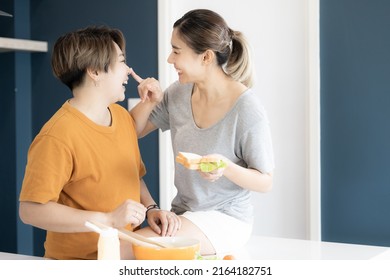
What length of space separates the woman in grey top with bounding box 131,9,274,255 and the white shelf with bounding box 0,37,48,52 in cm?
173

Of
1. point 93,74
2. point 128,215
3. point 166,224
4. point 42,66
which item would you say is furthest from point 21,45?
point 128,215

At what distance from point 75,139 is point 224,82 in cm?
53

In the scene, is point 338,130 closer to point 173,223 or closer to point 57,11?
point 173,223

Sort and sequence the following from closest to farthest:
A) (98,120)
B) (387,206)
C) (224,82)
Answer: (98,120)
(224,82)
(387,206)

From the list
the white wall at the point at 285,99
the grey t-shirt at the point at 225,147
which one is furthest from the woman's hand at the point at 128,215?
the white wall at the point at 285,99

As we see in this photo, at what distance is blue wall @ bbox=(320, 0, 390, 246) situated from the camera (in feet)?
8.97

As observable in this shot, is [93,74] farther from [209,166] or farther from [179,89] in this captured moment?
[209,166]

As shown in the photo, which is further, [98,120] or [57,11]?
[57,11]

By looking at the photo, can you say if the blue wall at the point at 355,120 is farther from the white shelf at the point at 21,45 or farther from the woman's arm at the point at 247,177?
the white shelf at the point at 21,45

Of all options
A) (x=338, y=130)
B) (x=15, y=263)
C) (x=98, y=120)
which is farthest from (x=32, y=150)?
(x=338, y=130)

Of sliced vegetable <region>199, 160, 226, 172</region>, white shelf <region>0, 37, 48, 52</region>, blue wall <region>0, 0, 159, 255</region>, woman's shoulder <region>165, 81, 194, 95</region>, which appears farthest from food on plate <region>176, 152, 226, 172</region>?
white shelf <region>0, 37, 48, 52</region>

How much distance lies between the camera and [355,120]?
2809mm

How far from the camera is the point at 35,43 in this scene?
3785mm

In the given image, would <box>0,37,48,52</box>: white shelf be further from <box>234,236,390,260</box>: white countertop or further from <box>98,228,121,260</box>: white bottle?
<box>98,228,121,260</box>: white bottle
